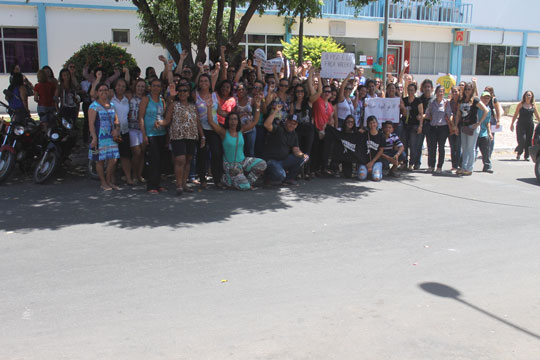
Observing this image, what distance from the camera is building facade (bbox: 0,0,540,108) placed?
1906cm

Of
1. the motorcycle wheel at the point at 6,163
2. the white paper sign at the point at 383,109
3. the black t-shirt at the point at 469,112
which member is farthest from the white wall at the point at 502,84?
the motorcycle wheel at the point at 6,163

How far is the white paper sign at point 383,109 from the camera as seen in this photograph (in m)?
10.4

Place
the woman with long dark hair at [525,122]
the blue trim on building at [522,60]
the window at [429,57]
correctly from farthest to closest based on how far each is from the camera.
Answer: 1. the blue trim on building at [522,60]
2. the window at [429,57]
3. the woman with long dark hair at [525,122]

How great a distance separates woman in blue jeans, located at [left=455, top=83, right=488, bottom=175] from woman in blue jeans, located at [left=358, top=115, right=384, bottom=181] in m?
1.79

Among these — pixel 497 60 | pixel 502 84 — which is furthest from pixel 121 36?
pixel 502 84

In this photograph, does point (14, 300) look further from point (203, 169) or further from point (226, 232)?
point (203, 169)

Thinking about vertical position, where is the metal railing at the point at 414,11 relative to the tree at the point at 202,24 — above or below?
above

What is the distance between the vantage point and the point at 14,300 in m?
4.43

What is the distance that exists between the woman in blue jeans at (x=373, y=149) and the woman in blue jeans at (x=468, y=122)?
1.79 meters

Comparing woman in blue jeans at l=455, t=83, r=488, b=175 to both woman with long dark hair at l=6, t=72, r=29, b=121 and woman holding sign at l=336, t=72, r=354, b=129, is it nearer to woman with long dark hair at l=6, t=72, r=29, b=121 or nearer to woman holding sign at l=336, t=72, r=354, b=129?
woman holding sign at l=336, t=72, r=354, b=129

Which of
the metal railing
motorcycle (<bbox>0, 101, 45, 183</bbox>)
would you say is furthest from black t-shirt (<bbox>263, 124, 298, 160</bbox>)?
the metal railing

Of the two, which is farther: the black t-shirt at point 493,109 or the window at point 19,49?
the window at point 19,49

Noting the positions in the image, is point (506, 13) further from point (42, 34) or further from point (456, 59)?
point (42, 34)

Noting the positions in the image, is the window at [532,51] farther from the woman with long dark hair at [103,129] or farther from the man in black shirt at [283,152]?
the woman with long dark hair at [103,129]
